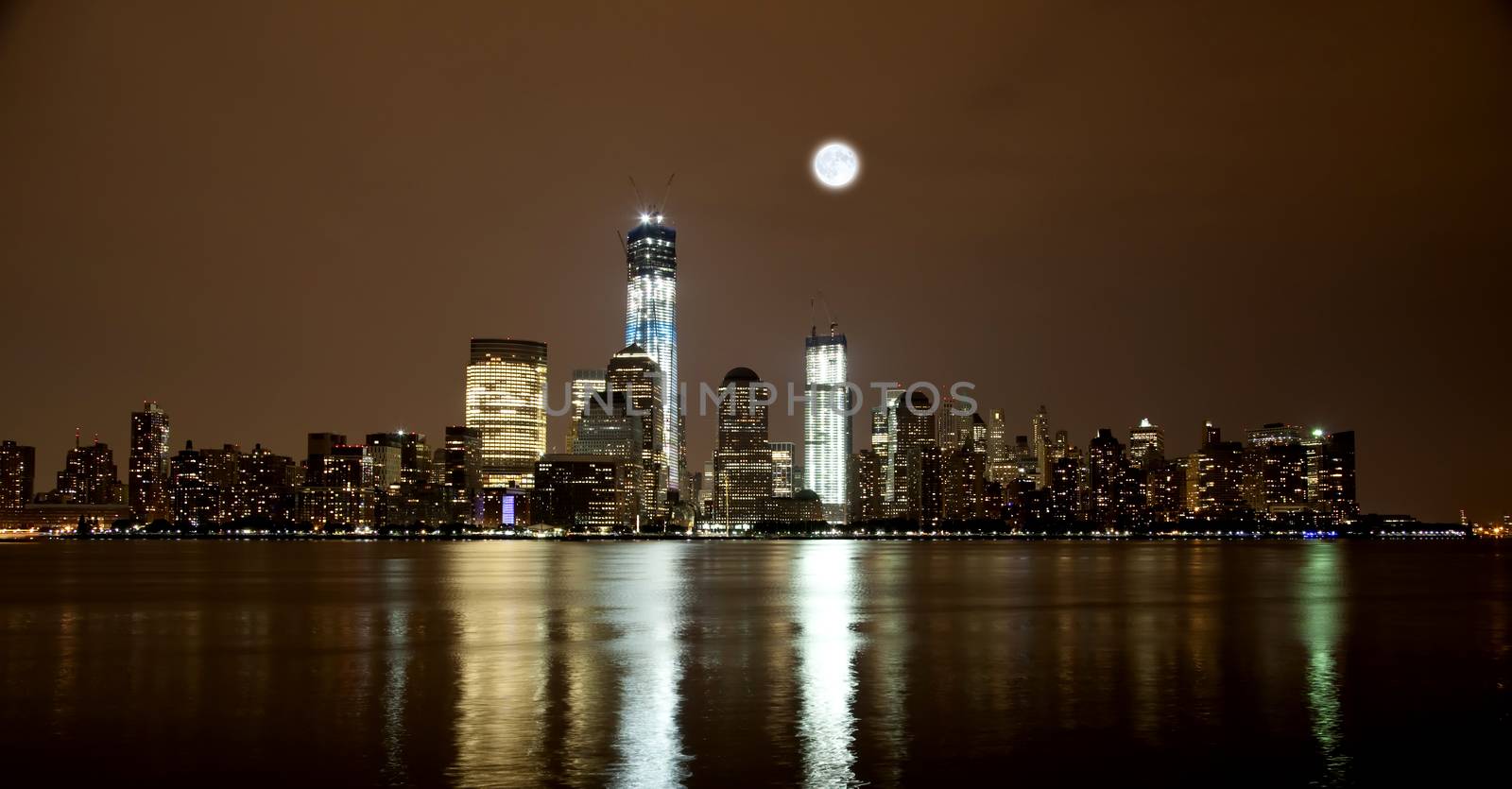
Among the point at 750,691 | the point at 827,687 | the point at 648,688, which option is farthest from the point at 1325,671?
the point at 648,688

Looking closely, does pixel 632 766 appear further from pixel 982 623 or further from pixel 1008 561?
pixel 1008 561

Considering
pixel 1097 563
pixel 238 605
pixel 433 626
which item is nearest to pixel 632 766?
pixel 433 626

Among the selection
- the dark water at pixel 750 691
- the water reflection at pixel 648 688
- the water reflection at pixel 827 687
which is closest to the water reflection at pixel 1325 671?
the dark water at pixel 750 691

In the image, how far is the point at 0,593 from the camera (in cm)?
8444

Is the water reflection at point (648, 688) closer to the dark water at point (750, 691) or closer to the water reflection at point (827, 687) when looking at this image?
the dark water at point (750, 691)

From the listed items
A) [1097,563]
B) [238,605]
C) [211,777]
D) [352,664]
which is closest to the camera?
[211,777]

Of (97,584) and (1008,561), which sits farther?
(1008,561)

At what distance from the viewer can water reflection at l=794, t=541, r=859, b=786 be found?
2577 cm

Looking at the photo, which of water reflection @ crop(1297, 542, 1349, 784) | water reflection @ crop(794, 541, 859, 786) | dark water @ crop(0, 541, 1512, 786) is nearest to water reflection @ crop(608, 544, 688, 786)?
dark water @ crop(0, 541, 1512, 786)

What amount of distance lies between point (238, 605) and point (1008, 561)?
346 ft

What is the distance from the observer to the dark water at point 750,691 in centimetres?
2617

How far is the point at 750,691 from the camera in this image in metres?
36.1

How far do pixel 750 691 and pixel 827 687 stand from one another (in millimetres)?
2356

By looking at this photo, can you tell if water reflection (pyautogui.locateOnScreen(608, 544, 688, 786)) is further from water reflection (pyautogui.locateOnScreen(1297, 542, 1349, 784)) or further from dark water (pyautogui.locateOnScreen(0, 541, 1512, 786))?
water reflection (pyautogui.locateOnScreen(1297, 542, 1349, 784))
